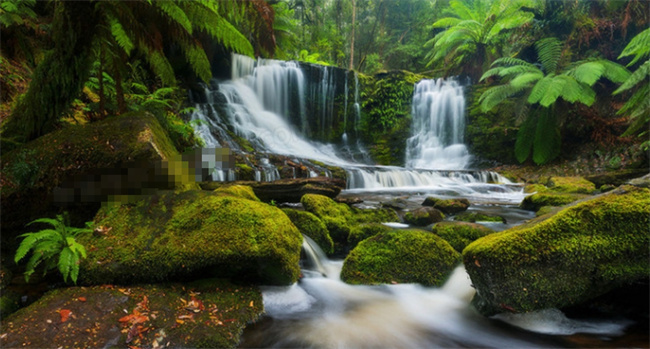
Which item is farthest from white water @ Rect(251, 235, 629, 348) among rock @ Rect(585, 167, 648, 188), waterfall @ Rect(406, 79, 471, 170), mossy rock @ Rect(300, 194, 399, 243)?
waterfall @ Rect(406, 79, 471, 170)

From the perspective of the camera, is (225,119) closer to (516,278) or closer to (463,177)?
(463,177)

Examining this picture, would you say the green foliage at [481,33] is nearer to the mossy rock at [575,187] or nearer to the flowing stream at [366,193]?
the flowing stream at [366,193]

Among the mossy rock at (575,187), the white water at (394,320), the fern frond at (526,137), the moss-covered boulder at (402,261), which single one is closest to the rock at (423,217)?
the moss-covered boulder at (402,261)

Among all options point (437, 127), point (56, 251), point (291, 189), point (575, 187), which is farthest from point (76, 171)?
point (437, 127)

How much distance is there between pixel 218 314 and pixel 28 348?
3.10 ft

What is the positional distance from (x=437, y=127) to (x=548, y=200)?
8.64 m

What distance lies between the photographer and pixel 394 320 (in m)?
2.53

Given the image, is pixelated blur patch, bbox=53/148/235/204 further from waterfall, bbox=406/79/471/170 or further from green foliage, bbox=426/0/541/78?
green foliage, bbox=426/0/541/78

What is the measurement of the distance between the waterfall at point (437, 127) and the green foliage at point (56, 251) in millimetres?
12476

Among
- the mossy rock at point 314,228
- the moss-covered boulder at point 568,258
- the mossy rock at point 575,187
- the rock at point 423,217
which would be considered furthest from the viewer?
the mossy rock at point 575,187

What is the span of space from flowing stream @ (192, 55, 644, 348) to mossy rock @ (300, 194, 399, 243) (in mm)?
577

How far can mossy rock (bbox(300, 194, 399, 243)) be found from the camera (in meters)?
4.12

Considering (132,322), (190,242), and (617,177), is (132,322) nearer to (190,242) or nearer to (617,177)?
(190,242)

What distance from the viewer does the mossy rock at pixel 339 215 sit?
13.5ft
